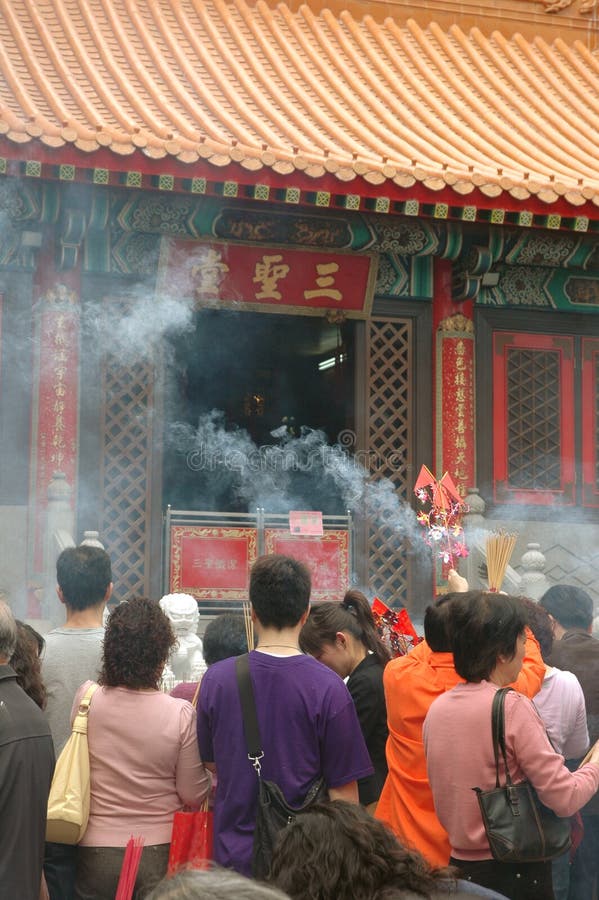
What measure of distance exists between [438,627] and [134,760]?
3.06ft

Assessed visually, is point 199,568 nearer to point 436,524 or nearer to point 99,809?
point 436,524

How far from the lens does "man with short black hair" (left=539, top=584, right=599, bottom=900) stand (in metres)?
4.79

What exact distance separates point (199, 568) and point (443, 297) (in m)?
2.83

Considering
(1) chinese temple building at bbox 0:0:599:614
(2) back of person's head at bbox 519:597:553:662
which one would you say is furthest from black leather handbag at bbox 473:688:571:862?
(1) chinese temple building at bbox 0:0:599:614

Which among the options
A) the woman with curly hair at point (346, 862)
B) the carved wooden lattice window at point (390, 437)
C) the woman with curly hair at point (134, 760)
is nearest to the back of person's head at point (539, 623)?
the woman with curly hair at point (134, 760)

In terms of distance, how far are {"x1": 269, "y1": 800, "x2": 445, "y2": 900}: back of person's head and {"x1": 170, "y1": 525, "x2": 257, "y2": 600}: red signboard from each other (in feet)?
23.6

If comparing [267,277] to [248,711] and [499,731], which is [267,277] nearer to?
[248,711]

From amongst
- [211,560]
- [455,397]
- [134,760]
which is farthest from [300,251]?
[134,760]

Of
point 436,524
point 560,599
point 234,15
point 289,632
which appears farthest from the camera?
point 234,15

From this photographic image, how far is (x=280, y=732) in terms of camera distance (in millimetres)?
3605

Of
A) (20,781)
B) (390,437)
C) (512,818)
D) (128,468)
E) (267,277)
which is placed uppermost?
(267,277)

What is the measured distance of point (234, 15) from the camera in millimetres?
11648

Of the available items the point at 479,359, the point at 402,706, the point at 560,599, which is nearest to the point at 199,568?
the point at 479,359

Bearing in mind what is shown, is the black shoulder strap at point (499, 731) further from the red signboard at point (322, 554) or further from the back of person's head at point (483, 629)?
the red signboard at point (322, 554)
